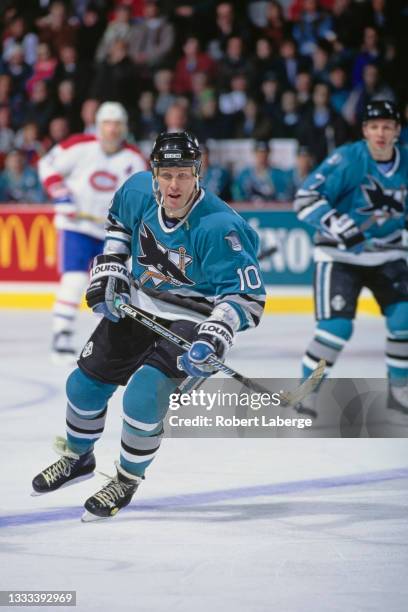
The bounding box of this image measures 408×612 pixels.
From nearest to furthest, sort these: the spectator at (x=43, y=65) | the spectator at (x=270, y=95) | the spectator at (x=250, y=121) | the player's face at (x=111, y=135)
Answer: the player's face at (x=111, y=135) < the spectator at (x=250, y=121) < the spectator at (x=270, y=95) < the spectator at (x=43, y=65)

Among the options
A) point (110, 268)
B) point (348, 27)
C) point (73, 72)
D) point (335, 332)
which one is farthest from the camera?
point (73, 72)

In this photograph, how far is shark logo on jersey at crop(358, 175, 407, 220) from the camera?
17.8 ft

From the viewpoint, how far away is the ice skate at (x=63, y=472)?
3.94 metres

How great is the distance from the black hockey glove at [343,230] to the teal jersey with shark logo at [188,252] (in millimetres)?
1608

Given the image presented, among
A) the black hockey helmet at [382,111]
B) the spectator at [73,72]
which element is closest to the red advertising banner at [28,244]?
the spectator at [73,72]

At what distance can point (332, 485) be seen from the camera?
4.22 metres

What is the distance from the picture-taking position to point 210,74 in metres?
11.2

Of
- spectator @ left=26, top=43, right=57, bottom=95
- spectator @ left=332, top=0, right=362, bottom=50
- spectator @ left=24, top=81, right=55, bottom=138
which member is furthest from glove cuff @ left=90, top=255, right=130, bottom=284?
spectator @ left=26, top=43, right=57, bottom=95

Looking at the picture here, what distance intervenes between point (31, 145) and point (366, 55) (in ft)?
9.55

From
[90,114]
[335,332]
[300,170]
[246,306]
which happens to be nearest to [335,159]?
[335,332]

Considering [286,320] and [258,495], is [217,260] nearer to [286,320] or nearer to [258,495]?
[258,495]

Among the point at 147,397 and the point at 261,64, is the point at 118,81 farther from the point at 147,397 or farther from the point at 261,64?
the point at 147,397

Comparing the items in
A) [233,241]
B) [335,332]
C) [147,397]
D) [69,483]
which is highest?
[233,241]

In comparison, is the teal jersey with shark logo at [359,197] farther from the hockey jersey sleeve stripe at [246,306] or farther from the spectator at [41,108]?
the spectator at [41,108]
